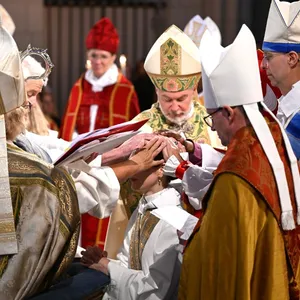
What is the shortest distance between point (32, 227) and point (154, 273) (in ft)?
1.93

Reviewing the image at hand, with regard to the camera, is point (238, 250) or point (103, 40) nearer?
point (238, 250)

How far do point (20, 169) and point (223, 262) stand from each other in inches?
29.9

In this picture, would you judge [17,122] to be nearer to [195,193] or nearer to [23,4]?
[195,193]

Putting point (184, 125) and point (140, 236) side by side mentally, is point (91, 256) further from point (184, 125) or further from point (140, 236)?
point (184, 125)

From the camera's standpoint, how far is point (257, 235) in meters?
3.44

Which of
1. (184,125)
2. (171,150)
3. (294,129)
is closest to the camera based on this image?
(171,150)

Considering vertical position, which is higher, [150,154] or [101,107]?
[150,154]

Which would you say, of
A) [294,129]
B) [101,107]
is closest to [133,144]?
[294,129]

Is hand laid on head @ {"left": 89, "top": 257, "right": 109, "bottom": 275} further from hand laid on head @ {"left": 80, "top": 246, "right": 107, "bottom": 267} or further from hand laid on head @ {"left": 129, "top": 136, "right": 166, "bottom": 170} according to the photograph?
hand laid on head @ {"left": 129, "top": 136, "right": 166, "bottom": 170}

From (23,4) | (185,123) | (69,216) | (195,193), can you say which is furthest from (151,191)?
(23,4)

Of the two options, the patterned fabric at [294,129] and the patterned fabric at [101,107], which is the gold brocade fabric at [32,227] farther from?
the patterned fabric at [101,107]

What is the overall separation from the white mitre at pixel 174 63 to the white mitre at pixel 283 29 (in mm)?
1086

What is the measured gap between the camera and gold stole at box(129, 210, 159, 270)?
4090 millimetres

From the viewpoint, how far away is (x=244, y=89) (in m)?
3.56
